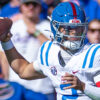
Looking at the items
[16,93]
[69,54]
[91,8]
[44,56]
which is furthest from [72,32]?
[91,8]

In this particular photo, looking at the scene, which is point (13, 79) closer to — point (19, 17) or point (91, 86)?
point (19, 17)

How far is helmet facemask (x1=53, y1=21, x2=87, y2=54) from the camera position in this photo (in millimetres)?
3279

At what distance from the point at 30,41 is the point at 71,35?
1746 mm

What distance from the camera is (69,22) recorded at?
10.8 ft

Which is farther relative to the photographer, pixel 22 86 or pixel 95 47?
pixel 22 86

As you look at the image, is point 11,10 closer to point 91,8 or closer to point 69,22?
point 91,8

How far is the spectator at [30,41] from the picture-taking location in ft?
16.1

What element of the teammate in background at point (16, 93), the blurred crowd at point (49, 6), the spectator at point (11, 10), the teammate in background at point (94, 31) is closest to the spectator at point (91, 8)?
the blurred crowd at point (49, 6)

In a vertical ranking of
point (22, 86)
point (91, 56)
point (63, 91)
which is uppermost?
point (91, 56)

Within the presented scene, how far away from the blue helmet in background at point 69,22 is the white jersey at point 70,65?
87 mm

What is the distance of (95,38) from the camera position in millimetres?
5180

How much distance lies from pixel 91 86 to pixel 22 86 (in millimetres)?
1890

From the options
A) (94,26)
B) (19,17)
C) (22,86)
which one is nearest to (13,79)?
(22,86)

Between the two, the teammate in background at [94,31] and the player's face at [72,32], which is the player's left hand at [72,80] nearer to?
the player's face at [72,32]
